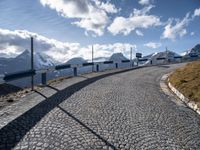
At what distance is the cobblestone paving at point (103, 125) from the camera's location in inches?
299

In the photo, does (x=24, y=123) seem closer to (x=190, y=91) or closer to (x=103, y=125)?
(x=103, y=125)

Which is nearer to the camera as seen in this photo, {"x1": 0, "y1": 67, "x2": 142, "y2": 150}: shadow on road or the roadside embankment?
{"x1": 0, "y1": 67, "x2": 142, "y2": 150}: shadow on road

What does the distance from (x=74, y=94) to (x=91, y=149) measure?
305 inches

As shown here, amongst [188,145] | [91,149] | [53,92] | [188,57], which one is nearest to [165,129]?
[188,145]

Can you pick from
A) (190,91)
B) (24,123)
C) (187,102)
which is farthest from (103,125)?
(190,91)

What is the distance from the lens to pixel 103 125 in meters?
9.23

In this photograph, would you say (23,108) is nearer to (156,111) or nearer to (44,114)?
(44,114)

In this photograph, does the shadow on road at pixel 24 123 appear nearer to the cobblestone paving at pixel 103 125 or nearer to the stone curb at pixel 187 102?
the cobblestone paving at pixel 103 125

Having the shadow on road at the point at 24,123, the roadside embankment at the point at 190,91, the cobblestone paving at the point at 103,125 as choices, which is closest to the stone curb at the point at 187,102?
the roadside embankment at the point at 190,91

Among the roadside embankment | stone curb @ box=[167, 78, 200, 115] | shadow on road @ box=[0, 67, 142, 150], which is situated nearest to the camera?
shadow on road @ box=[0, 67, 142, 150]

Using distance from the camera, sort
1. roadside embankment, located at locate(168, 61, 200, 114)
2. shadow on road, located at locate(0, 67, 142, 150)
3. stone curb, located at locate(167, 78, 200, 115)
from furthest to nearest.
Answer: roadside embankment, located at locate(168, 61, 200, 114)
stone curb, located at locate(167, 78, 200, 115)
shadow on road, located at locate(0, 67, 142, 150)

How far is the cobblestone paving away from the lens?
7.59 metres

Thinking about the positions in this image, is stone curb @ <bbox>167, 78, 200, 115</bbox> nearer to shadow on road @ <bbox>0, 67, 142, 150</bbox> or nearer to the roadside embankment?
the roadside embankment

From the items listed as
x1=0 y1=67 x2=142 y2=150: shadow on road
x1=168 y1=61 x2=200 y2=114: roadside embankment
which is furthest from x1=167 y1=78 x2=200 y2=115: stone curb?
x1=0 y1=67 x2=142 y2=150: shadow on road
